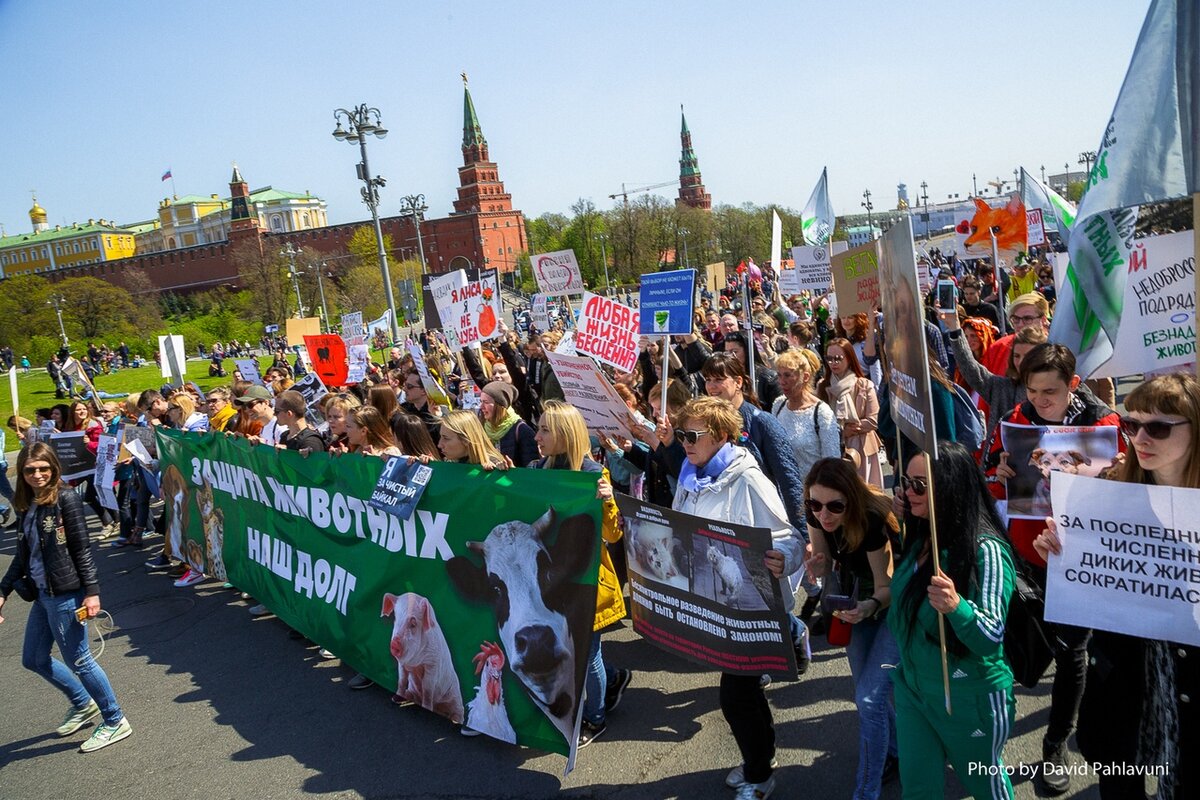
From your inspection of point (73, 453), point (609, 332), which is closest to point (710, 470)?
point (609, 332)

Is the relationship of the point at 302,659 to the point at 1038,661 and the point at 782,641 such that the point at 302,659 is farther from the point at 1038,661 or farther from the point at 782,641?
the point at 1038,661

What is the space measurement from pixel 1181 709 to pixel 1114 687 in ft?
1.20

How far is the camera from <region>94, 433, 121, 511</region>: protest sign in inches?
410

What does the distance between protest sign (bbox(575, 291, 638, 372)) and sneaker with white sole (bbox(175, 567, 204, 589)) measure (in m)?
4.70

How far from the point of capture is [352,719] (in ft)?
16.8

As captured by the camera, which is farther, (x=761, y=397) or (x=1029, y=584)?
(x=761, y=397)

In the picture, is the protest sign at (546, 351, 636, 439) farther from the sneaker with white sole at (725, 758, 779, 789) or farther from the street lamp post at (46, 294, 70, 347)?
the street lamp post at (46, 294, 70, 347)

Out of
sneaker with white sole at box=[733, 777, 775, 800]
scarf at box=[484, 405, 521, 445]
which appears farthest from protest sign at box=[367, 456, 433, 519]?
sneaker with white sole at box=[733, 777, 775, 800]

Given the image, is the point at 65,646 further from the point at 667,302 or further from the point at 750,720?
the point at 667,302

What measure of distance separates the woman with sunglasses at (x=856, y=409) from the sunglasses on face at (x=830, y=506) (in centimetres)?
218

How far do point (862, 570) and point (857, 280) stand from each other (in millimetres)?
4173

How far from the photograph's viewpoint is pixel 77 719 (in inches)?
215

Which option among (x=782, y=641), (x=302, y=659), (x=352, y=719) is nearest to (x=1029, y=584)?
(x=782, y=641)

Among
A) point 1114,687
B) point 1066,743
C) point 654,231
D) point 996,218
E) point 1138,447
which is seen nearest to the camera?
point 1138,447
